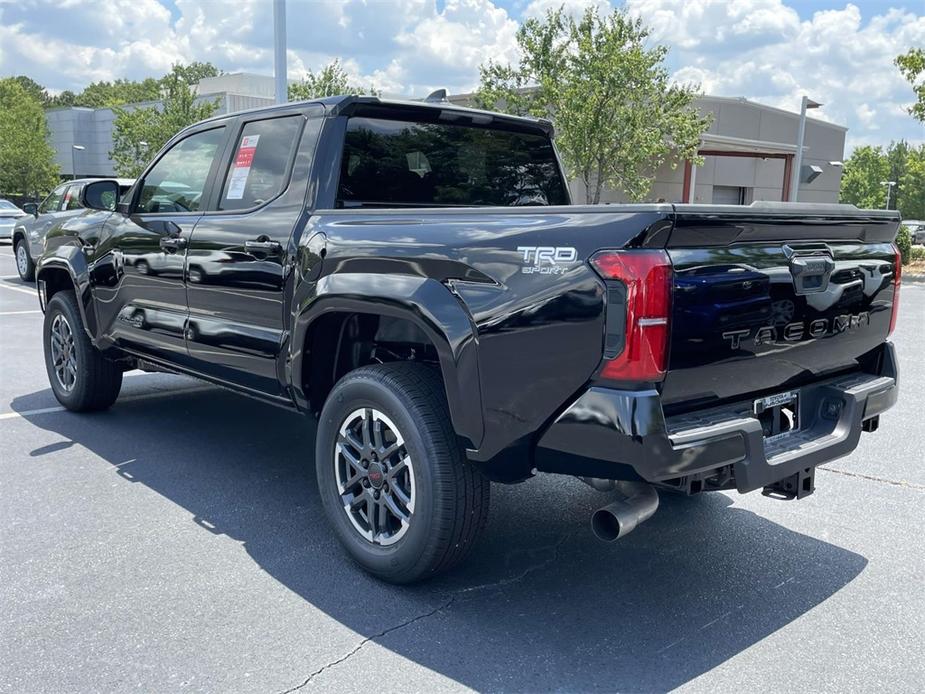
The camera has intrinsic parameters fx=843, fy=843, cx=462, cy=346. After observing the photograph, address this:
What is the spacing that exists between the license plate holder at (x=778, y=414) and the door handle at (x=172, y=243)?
10.1ft

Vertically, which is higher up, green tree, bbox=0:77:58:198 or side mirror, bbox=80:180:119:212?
green tree, bbox=0:77:58:198

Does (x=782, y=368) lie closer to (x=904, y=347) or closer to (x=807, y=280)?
(x=807, y=280)

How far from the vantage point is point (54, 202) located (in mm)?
15102

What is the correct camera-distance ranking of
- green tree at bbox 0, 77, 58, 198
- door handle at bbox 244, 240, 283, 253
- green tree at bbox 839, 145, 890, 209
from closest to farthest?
door handle at bbox 244, 240, 283, 253
green tree at bbox 0, 77, 58, 198
green tree at bbox 839, 145, 890, 209

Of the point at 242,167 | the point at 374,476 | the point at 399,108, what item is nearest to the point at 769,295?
the point at 374,476

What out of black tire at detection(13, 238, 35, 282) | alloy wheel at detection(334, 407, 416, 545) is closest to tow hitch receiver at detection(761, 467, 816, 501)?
alloy wheel at detection(334, 407, 416, 545)

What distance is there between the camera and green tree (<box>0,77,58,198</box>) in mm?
49719

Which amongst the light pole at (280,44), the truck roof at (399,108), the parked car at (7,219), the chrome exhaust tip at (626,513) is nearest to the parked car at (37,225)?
the light pole at (280,44)

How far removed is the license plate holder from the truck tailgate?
0.04m

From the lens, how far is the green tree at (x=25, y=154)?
4972 cm

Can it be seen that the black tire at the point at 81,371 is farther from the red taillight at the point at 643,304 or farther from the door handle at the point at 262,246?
the red taillight at the point at 643,304

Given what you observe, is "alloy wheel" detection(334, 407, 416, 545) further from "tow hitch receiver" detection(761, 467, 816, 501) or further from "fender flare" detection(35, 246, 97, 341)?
"fender flare" detection(35, 246, 97, 341)

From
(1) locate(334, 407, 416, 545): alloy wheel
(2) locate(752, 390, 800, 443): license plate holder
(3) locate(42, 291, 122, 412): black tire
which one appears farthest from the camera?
(3) locate(42, 291, 122, 412): black tire

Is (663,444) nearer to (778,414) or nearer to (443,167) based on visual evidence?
(778,414)
